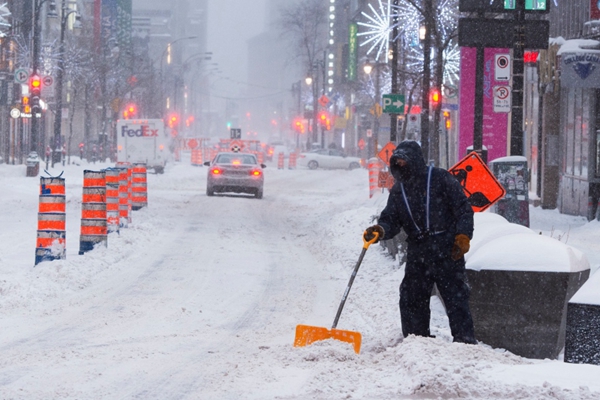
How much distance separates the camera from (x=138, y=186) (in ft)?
76.4

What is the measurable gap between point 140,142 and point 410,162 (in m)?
43.7

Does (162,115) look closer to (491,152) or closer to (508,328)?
(491,152)

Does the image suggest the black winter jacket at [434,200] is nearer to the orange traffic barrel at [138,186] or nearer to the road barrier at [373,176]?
the orange traffic barrel at [138,186]

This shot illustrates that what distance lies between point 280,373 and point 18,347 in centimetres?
240

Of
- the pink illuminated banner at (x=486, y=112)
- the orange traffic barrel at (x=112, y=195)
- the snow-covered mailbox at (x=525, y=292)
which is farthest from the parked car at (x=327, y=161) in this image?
the snow-covered mailbox at (x=525, y=292)

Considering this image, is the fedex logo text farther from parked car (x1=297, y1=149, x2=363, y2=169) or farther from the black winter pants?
the black winter pants

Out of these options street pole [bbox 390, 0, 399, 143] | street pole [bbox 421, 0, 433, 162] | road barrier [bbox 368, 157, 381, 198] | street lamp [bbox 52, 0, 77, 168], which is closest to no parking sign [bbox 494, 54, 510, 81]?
street pole [bbox 421, 0, 433, 162]

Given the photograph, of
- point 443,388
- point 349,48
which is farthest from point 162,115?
point 443,388

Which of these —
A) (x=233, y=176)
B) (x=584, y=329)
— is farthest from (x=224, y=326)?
A: (x=233, y=176)

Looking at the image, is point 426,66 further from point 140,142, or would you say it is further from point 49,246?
point 140,142

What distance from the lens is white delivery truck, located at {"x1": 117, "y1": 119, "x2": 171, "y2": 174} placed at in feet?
163

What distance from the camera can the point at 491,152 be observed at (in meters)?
25.9

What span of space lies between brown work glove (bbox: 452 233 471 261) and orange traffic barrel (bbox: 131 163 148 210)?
16.5 metres

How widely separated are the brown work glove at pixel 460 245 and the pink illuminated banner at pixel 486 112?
58.0 feet
